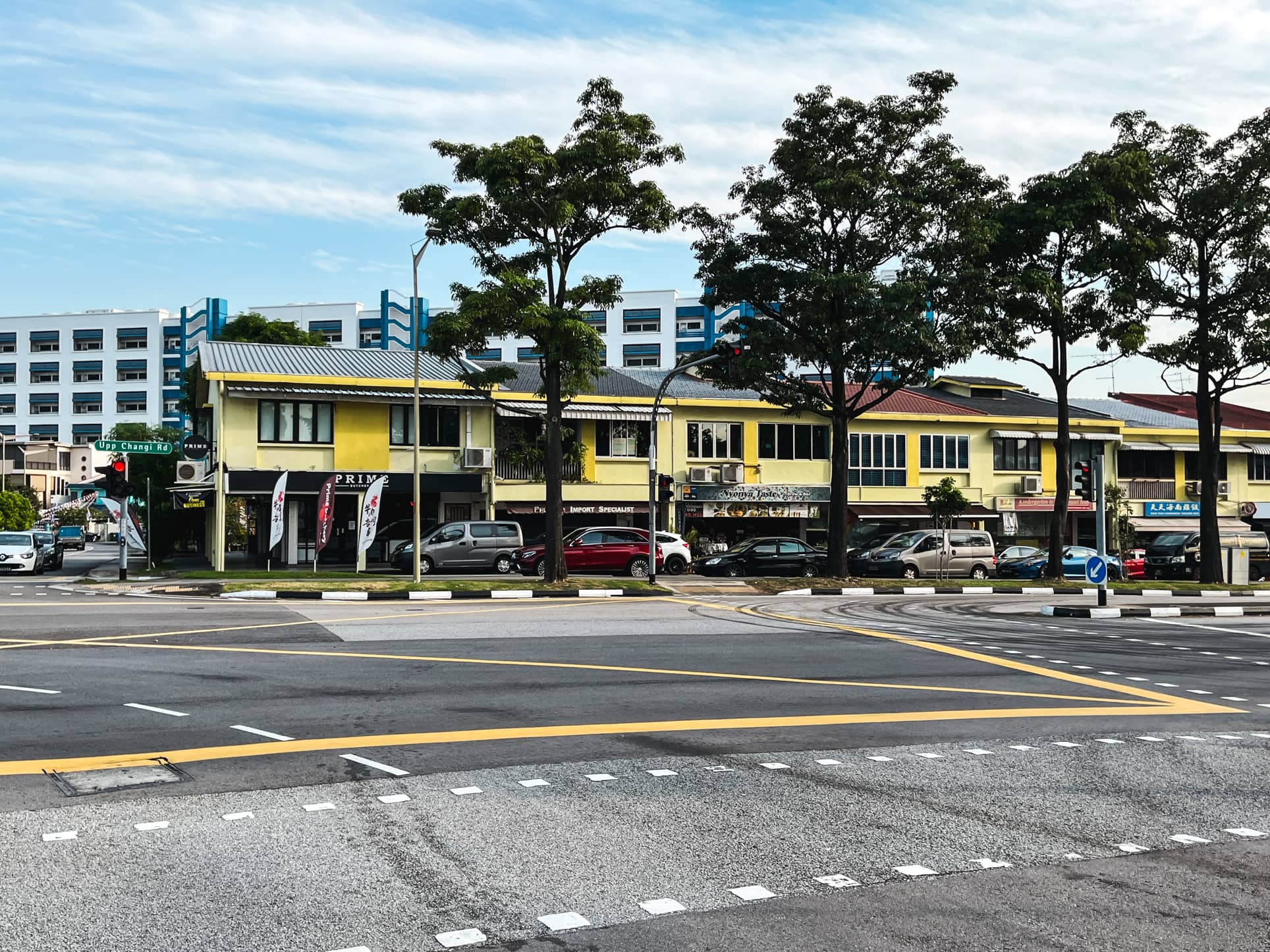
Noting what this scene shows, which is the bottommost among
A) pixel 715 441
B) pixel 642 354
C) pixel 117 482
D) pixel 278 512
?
pixel 278 512

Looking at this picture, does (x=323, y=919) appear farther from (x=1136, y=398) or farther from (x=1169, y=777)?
(x=1136, y=398)

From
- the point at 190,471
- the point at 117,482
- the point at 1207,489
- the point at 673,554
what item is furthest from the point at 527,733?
the point at 1207,489

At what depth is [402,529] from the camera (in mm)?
42344

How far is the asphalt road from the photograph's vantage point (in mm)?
Result: 5266

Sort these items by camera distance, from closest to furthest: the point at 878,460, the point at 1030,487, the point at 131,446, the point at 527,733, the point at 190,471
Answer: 1. the point at 527,733
2. the point at 131,446
3. the point at 190,471
4. the point at 878,460
5. the point at 1030,487

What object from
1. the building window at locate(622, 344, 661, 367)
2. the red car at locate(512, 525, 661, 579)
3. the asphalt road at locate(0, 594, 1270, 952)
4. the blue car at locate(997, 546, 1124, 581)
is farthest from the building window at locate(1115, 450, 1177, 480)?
the building window at locate(622, 344, 661, 367)

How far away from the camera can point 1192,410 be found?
65.0 meters

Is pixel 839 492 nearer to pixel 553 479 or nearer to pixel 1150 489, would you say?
pixel 553 479

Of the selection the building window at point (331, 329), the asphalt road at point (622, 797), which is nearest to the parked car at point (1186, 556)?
the asphalt road at point (622, 797)

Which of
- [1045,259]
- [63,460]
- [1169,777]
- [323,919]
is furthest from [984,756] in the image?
[63,460]

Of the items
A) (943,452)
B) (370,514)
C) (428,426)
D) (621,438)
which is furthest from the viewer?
(943,452)

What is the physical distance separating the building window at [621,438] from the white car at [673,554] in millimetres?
6586

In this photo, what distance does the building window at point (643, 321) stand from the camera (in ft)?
287

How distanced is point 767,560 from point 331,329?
190 ft
